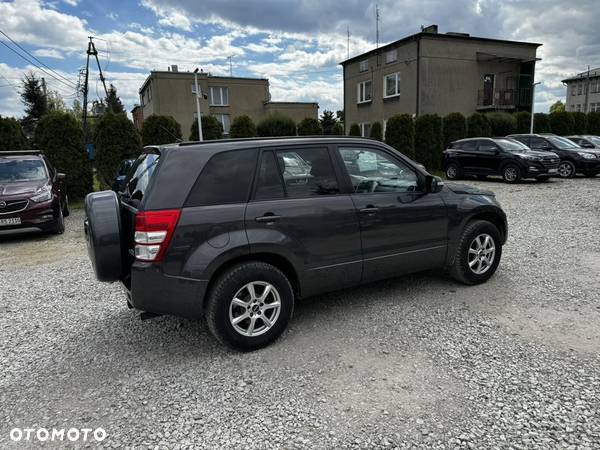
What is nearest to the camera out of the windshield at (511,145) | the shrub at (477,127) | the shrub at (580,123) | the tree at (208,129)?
the windshield at (511,145)

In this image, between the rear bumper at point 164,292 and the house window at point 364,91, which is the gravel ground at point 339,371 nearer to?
the rear bumper at point 164,292

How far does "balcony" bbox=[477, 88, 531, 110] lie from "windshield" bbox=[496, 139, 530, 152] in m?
13.8

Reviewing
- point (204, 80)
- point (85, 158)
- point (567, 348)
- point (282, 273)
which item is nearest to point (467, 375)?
point (567, 348)

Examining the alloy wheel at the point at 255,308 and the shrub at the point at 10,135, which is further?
the shrub at the point at 10,135

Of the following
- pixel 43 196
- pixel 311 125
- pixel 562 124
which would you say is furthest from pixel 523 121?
pixel 43 196

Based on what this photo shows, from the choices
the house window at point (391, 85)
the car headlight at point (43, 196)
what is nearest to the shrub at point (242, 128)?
the car headlight at point (43, 196)

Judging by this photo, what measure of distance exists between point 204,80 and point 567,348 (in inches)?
1552

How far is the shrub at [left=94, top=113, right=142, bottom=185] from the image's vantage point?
45.2ft

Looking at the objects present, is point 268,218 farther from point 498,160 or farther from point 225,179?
point 498,160

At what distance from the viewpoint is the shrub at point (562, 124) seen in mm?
24406

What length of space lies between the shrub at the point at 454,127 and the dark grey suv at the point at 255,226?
56.2 feet

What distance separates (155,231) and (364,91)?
30.3m

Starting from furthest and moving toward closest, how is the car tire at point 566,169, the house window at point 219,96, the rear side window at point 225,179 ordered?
1. the house window at point 219,96
2. the car tire at point 566,169
3. the rear side window at point 225,179

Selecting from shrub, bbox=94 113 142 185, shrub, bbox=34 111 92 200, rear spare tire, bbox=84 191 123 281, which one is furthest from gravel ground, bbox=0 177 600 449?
shrub, bbox=94 113 142 185
